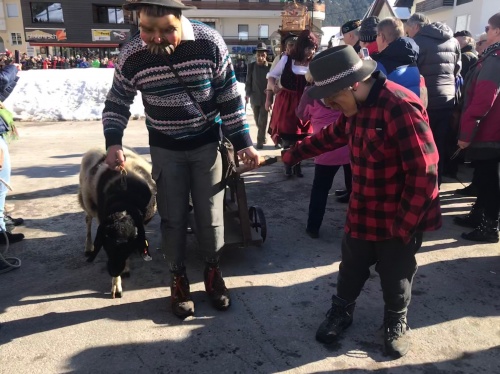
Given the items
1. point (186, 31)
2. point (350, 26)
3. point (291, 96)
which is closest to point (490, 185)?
point (291, 96)

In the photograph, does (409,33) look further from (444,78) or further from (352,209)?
(352,209)

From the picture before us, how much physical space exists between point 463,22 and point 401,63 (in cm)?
2768

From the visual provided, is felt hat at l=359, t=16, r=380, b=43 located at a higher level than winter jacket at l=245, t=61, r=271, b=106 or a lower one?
higher

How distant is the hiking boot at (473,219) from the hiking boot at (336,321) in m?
2.33

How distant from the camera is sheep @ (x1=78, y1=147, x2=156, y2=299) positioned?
3.05m

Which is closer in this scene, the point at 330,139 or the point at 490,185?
the point at 330,139

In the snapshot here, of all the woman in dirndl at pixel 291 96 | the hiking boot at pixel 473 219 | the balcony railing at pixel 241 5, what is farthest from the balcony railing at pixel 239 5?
the hiking boot at pixel 473 219

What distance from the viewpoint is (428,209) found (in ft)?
7.83

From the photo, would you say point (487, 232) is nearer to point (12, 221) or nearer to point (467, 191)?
point (467, 191)

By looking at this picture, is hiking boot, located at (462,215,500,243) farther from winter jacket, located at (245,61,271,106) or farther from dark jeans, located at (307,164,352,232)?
Answer: winter jacket, located at (245,61,271,106)

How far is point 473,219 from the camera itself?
448 centimetres

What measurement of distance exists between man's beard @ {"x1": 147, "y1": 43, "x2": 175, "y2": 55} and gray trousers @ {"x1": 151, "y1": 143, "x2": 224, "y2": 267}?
0.62 meters

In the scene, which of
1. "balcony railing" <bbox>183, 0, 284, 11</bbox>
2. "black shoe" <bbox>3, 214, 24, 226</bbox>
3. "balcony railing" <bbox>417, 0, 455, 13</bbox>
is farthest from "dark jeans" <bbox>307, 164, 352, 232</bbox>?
"balcony railing" <bbox>183, 0, 284, 11</bbox>

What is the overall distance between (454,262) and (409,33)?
277cm
